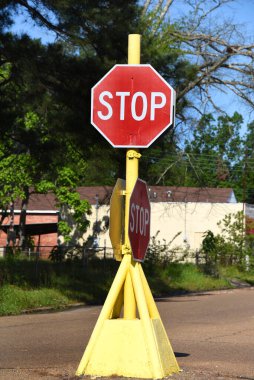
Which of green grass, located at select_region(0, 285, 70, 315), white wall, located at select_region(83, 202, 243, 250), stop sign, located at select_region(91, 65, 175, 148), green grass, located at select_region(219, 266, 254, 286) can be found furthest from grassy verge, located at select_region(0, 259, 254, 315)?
white wall, located at select_region(83, 202, 243, 250)

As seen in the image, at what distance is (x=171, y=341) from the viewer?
1224 cm

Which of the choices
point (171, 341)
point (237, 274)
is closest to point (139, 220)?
point (171, 341)

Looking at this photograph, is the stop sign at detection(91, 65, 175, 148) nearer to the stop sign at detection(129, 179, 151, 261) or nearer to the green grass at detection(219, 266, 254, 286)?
the stop sign at detection(129, 179, 151, 261)

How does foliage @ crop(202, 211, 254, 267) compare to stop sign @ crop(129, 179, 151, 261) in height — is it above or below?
above

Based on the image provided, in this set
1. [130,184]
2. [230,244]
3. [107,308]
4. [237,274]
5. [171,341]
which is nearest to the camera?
[107,308]

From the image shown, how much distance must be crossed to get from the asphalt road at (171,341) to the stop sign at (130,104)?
237 cm

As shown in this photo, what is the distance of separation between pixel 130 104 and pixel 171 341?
18.0ft

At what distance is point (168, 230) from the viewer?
5581 centimetres

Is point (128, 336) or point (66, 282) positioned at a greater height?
point (66, 282)

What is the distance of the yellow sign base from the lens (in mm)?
7340

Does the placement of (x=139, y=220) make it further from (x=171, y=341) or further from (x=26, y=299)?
(x=26, y=299)

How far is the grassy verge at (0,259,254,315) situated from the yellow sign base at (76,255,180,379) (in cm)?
1085

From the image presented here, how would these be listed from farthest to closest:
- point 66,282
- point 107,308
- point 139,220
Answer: point 66,282 < point 139,220 < point 107,308

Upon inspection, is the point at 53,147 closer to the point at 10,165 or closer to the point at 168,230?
the point at 10,165
